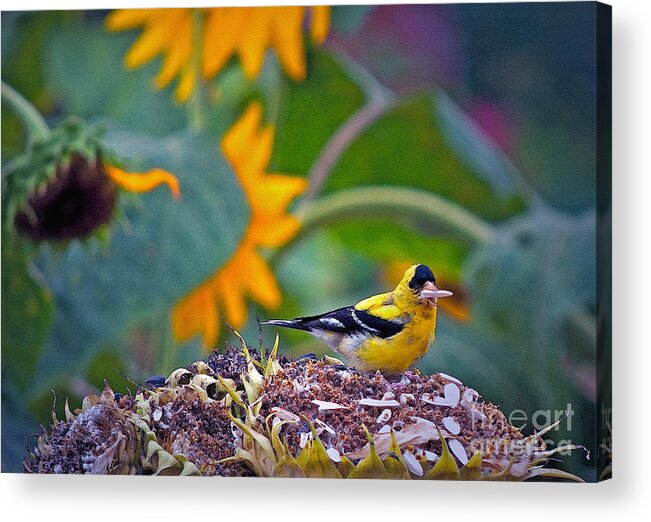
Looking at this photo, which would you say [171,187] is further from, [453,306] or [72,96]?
[453,306]

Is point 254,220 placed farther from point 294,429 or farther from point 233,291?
point 294,429

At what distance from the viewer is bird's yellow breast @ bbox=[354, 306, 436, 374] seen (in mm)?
5609

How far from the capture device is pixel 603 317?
555 centimetres

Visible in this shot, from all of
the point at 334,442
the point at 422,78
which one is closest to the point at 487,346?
the point at 334,442

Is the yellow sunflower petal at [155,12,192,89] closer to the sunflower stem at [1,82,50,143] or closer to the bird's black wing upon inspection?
the sunflower stem at [1,82,50,143]

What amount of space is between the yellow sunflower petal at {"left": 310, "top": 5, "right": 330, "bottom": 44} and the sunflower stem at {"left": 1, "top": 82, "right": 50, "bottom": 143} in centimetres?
118

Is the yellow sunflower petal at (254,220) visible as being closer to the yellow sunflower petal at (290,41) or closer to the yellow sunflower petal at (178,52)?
the yellow sunflower petal at (290,41)

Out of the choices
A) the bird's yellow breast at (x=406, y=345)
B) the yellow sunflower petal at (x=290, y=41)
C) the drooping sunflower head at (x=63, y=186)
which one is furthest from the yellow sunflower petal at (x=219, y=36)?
the bird's yellow breast at (x=406, y=345)

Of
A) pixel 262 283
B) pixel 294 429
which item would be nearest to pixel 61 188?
pixel 262 283

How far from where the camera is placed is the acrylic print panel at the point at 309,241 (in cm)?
554

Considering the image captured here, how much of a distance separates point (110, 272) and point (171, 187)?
1.40ft

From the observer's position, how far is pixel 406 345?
5617mm

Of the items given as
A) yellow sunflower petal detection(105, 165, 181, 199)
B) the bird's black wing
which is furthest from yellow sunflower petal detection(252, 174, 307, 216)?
the bird's black wing

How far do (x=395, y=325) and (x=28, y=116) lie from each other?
1744 millimetres
